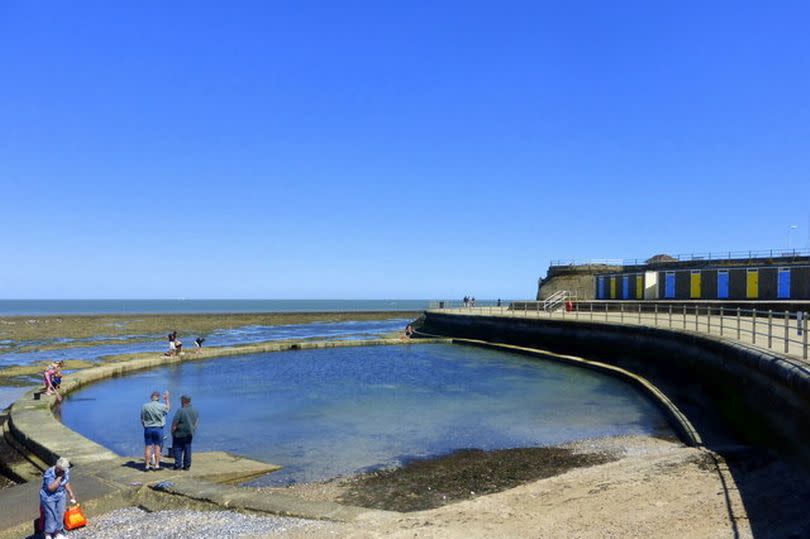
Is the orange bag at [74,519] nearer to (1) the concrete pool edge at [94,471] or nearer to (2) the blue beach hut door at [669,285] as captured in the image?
(1) the concrete pool edge at [94,471]

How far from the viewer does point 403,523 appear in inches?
350

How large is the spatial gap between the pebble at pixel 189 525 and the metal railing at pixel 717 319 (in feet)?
32.5

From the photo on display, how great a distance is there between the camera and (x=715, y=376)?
1705 centimetres

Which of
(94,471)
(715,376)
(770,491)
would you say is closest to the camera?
(770,491)

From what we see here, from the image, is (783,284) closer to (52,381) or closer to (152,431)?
(152,431)

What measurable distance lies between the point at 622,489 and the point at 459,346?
3312 cm

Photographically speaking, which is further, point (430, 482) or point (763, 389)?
point (763, 389)

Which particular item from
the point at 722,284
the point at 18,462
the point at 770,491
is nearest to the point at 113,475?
the point at 18,462

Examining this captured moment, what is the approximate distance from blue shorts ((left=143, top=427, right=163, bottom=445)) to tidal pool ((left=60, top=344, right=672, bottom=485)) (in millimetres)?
2071

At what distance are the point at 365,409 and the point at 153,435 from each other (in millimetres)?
8841

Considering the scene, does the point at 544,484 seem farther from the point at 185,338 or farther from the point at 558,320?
the point at 185,338

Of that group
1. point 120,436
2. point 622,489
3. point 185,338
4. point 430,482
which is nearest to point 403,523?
point 430,482

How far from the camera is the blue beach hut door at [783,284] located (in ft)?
114

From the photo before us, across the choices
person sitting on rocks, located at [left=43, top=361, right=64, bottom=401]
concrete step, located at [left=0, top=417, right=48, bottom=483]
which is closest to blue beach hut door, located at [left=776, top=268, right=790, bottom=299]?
person sitting on rocks, located at [left=43, top=361, right=64, bottom=401]
